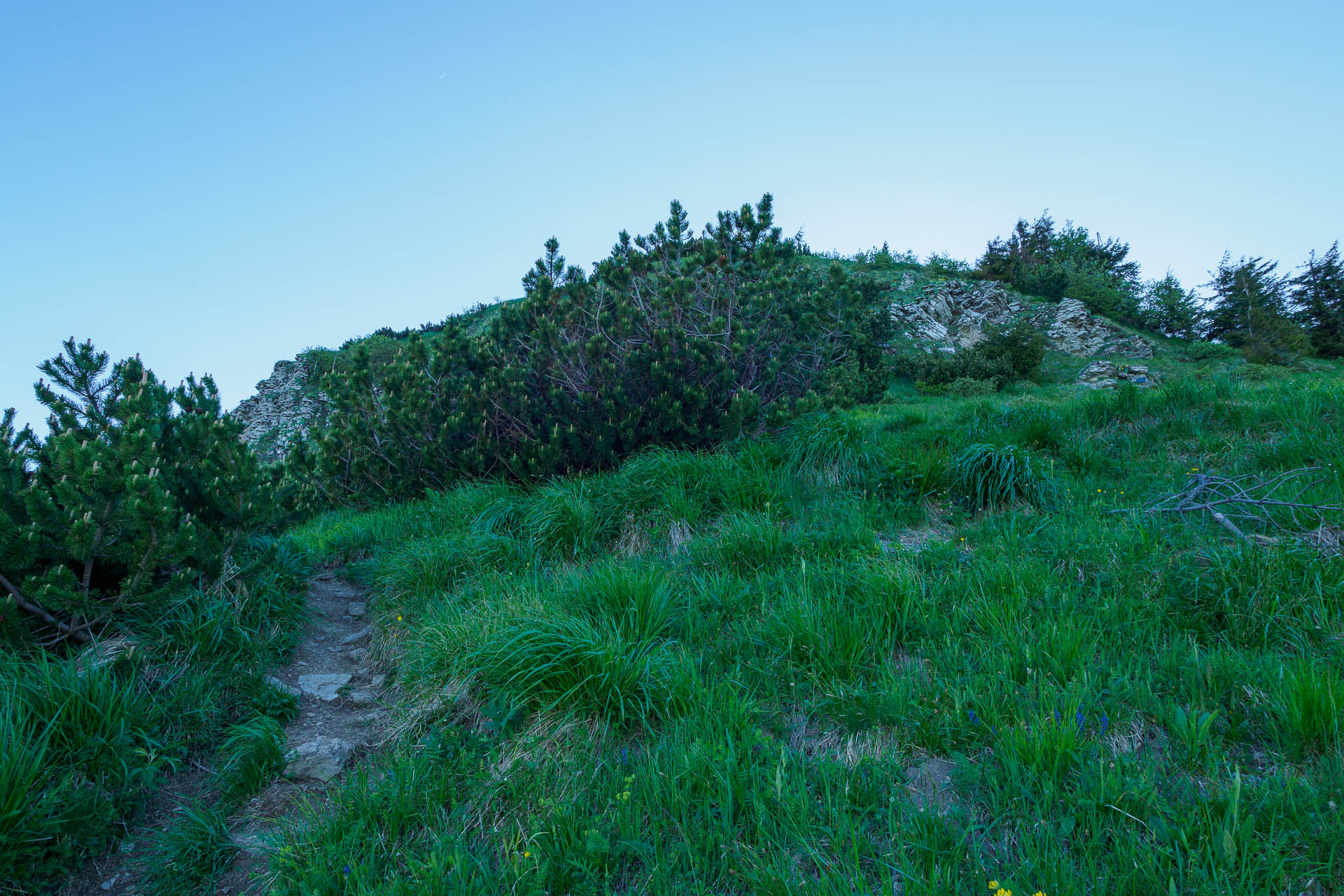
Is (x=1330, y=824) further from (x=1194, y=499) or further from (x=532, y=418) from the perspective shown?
(x=532, y=418)

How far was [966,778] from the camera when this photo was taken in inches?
86.9

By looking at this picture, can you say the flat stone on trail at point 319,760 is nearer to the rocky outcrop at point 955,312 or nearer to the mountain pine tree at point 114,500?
the mountain pine tree at point 114,500

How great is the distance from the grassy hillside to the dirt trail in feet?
0.85

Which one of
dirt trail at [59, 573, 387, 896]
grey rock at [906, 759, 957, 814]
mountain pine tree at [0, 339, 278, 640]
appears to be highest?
mountain pine tree at [0, 339, 278, 640]

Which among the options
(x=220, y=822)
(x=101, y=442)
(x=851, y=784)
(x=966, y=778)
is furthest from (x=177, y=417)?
(x=966, y=778)

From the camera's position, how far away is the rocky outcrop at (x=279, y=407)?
844 inches

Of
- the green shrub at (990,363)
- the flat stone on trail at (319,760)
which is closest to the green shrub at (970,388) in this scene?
the green shrub at (990,363)

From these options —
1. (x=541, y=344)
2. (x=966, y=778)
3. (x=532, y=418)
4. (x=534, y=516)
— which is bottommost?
(x=966, y=778)

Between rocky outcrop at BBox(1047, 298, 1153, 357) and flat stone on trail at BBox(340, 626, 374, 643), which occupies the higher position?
rocky outcrop at BBox(1047, 298, 1153, 357)

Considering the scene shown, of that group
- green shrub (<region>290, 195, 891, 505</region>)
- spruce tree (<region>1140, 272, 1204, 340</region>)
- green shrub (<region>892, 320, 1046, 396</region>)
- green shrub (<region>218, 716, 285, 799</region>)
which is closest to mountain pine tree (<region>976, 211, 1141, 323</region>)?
spruce tree (<region>1140, 272, 1204, 340</region>)

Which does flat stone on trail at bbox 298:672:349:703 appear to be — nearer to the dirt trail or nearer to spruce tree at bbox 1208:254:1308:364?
the dirt trail

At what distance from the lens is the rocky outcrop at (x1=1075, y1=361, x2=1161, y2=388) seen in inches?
630

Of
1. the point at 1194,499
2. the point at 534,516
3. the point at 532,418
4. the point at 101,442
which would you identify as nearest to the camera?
the point at 101,442

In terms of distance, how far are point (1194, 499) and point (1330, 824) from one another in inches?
131
